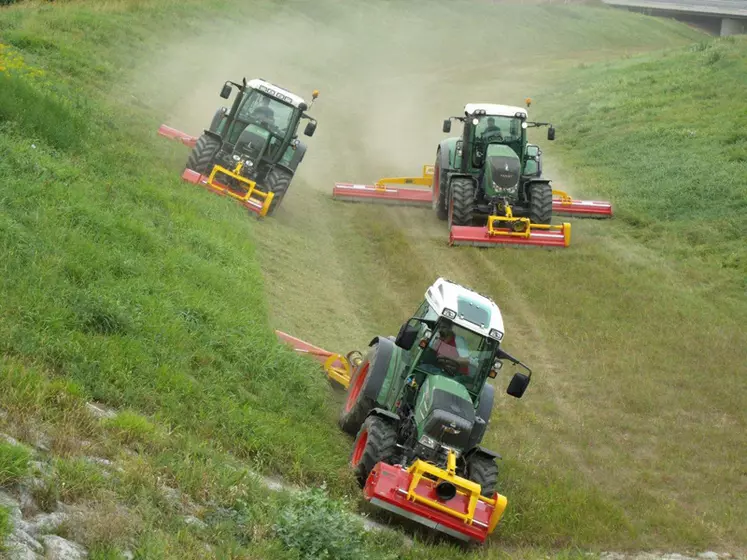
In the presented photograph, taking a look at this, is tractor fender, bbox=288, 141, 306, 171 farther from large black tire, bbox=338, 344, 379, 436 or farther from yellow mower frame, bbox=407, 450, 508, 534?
yellow mower frame, bbox=407, 450, 508, 534

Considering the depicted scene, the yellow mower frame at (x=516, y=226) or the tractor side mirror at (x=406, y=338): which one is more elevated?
the yellow mower frame at (x=516, y=226)

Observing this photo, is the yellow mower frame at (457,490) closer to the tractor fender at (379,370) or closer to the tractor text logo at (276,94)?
the tractor fender at (379,370)

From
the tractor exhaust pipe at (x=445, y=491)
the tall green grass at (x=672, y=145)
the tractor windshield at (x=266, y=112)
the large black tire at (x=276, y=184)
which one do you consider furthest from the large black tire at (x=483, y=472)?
the tractor windshield at (x=266, y=112)

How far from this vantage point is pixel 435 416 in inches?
413

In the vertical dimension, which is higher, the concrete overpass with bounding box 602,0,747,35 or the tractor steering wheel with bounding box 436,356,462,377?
the concrete overpass with bounding box 602,0,747,35

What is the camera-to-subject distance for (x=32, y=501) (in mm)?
7031

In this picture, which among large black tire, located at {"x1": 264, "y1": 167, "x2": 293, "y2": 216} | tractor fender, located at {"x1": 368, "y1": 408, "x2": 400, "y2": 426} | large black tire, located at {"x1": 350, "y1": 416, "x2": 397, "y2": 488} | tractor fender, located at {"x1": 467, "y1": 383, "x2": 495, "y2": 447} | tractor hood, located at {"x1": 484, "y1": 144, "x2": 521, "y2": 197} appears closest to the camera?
large black tire, located at {"x1": 350, "y1": 416, "x2": 397, "y2": 488}

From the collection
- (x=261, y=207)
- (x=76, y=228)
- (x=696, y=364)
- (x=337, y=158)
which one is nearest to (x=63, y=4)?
(x=337, y=158)

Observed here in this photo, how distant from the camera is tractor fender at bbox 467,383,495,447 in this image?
11.1 m

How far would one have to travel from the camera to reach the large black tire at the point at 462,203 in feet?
72.1

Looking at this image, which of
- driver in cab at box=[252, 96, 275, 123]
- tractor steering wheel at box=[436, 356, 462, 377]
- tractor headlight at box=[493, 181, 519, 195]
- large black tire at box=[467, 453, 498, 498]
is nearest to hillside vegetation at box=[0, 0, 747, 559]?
large black tire at box=[467, 453, 498, 498]

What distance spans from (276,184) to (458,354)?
10868 mm

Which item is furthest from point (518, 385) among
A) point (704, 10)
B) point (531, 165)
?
point (704, 10)

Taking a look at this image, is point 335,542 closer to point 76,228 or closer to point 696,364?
point 76,228
